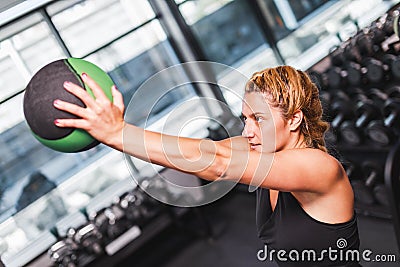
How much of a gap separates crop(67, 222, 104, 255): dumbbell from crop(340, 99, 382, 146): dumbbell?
1.99 metres

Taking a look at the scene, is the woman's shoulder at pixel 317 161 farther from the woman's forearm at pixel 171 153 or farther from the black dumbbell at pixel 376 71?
the black dumbbell at pixel 376 71

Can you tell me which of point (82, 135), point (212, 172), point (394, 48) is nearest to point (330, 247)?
point (212, 172)

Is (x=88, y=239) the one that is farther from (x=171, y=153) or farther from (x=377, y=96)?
(x=171, y=153)

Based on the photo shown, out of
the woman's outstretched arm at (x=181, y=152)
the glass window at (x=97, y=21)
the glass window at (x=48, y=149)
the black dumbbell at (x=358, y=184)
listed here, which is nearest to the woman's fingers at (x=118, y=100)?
the woman's outstretched arm at (x=181, y=152)

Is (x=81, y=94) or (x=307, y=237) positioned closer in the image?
(x=81, y=94)

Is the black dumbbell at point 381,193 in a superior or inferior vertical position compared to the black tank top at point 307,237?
inferior

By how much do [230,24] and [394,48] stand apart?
230cm

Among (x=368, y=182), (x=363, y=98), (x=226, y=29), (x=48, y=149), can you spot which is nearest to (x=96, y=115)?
(x=368, y=182)

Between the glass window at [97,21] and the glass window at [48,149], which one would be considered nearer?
the glass window at [48,149]

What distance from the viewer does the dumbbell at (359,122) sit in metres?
3.01

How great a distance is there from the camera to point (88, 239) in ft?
11.5

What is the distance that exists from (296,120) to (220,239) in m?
2.76

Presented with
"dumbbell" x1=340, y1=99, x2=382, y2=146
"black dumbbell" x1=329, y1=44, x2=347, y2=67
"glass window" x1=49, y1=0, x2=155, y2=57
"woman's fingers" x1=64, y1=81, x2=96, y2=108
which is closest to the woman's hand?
"woman's fingers" x1=64, y1=81, x2=96, y2=108

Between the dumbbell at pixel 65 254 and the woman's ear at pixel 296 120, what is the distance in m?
2.67
